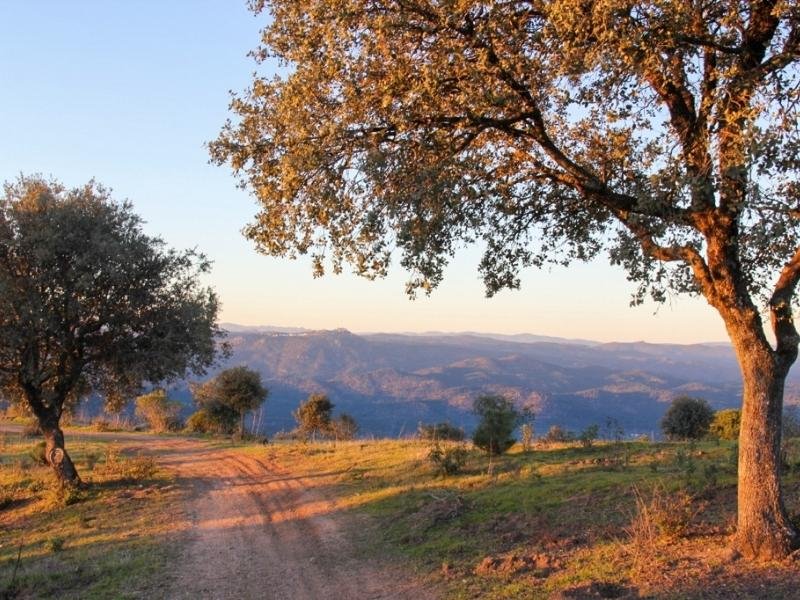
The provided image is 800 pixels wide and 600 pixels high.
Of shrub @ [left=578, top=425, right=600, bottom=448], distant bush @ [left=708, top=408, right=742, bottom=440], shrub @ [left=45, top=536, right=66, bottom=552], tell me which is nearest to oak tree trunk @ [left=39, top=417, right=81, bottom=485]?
shrub @ [left=45, top=536, right=66, bottom=552]

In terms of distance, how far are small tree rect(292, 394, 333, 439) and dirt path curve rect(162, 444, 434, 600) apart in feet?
79.9

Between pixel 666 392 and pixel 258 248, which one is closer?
pixel 258 248

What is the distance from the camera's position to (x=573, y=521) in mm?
11422

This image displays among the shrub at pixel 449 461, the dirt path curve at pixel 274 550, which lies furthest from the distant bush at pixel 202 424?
the shrub at pixel 449 461

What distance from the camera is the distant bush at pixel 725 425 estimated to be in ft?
85.3

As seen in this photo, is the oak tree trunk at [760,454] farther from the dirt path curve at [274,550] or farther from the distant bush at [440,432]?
the distant bush at [440,432]

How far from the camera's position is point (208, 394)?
43.5 metres

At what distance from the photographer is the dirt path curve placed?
9.84m

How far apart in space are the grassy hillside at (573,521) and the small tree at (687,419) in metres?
12.9

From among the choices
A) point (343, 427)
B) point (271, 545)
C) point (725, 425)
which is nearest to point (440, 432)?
point (343, 427)

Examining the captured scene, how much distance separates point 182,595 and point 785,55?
34.8 ft

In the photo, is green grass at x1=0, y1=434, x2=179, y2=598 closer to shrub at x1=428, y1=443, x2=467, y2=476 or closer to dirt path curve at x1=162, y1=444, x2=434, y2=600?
dirt path curve at x1=162, y1=444, x2=434, y2=600

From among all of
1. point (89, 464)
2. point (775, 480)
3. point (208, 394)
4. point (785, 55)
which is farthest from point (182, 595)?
point (208, 394)

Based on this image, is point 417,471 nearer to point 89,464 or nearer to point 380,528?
point 380,528
